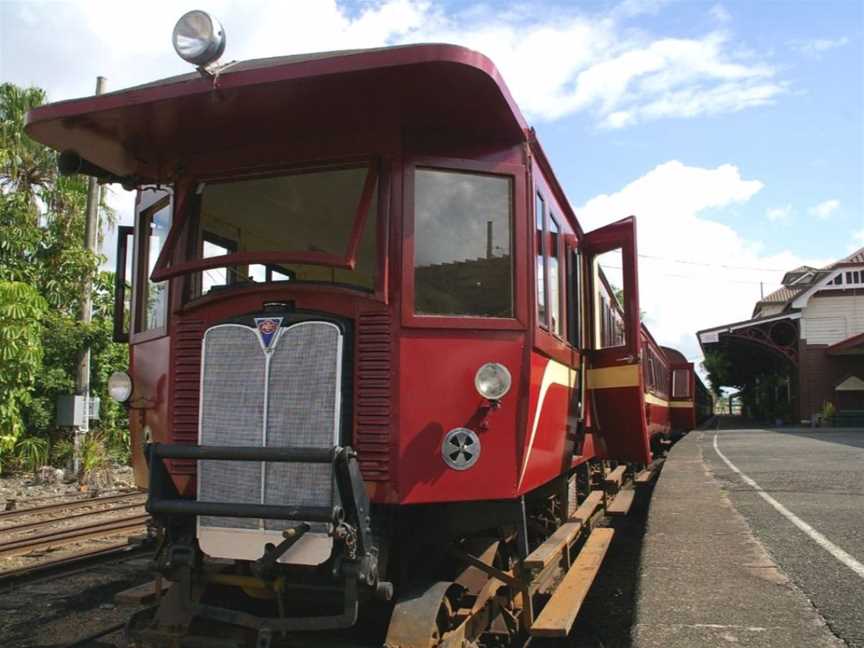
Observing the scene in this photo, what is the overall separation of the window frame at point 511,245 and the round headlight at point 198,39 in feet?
3.53

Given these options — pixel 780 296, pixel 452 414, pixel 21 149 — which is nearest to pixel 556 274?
pixel 452 414

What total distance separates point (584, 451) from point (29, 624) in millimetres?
4212

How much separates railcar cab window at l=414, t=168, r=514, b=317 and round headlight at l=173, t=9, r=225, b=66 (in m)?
1.15

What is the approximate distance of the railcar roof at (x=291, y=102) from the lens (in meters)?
3.50

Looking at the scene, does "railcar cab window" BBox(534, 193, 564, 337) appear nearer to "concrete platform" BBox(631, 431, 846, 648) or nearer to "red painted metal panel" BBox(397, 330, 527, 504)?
"red painted metal panel" BBox(397, 330, 527, 504)

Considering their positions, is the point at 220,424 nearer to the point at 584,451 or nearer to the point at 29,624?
the point at 29,624

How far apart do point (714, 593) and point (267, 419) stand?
139 inches

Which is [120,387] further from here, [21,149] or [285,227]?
[21,149]

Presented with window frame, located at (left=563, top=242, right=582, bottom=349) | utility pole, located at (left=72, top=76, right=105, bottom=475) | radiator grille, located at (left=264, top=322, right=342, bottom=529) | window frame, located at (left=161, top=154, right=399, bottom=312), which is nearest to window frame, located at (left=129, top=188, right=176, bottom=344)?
window frame, located at (left=161, top=154, right=399, bottom=312)

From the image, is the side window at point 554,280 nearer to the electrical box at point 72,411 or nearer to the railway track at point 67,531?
the railway track at point 67,531

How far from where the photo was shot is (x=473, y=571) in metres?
4.04

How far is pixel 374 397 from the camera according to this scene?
3.70 m

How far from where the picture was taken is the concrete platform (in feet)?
14.3

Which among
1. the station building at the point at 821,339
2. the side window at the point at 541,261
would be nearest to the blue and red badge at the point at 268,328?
the side window at the point at 541,261
